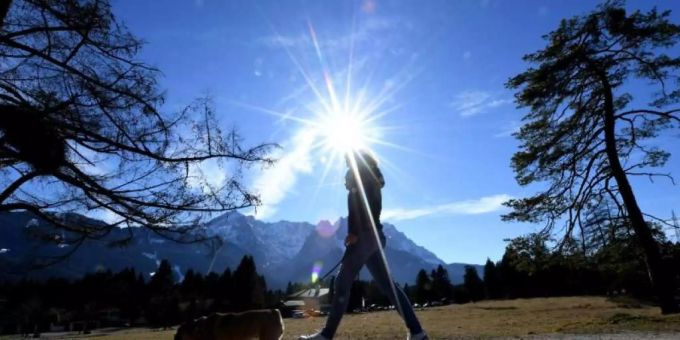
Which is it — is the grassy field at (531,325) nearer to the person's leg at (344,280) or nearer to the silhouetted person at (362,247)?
the silhouetted person at (362,247)

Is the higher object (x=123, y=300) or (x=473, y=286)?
(x=473, y=286)

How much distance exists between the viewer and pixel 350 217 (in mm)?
5566

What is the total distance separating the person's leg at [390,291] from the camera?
5.45 meters

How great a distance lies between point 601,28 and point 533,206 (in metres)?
6.55

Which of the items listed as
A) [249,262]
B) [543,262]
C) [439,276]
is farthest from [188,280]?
[543,262]

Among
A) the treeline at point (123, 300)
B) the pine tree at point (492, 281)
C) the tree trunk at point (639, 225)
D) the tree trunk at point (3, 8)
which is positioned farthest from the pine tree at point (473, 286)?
the tree trunk at point (3, 8)

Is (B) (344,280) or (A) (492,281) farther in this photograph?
(A) (492,281)

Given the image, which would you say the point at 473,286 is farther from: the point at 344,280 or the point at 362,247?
the point at 362,247

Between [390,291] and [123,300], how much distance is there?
105m

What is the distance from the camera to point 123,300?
97062 millimetres

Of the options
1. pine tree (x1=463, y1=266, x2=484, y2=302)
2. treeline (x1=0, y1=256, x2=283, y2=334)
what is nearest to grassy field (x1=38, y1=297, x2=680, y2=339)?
treeline (x1=0, y1=256, x2=283, y2=334)

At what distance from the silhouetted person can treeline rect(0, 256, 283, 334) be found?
75.9 m

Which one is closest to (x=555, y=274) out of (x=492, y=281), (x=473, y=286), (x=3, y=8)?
(x=492, y=281)

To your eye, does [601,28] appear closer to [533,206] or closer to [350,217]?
[533,206]
